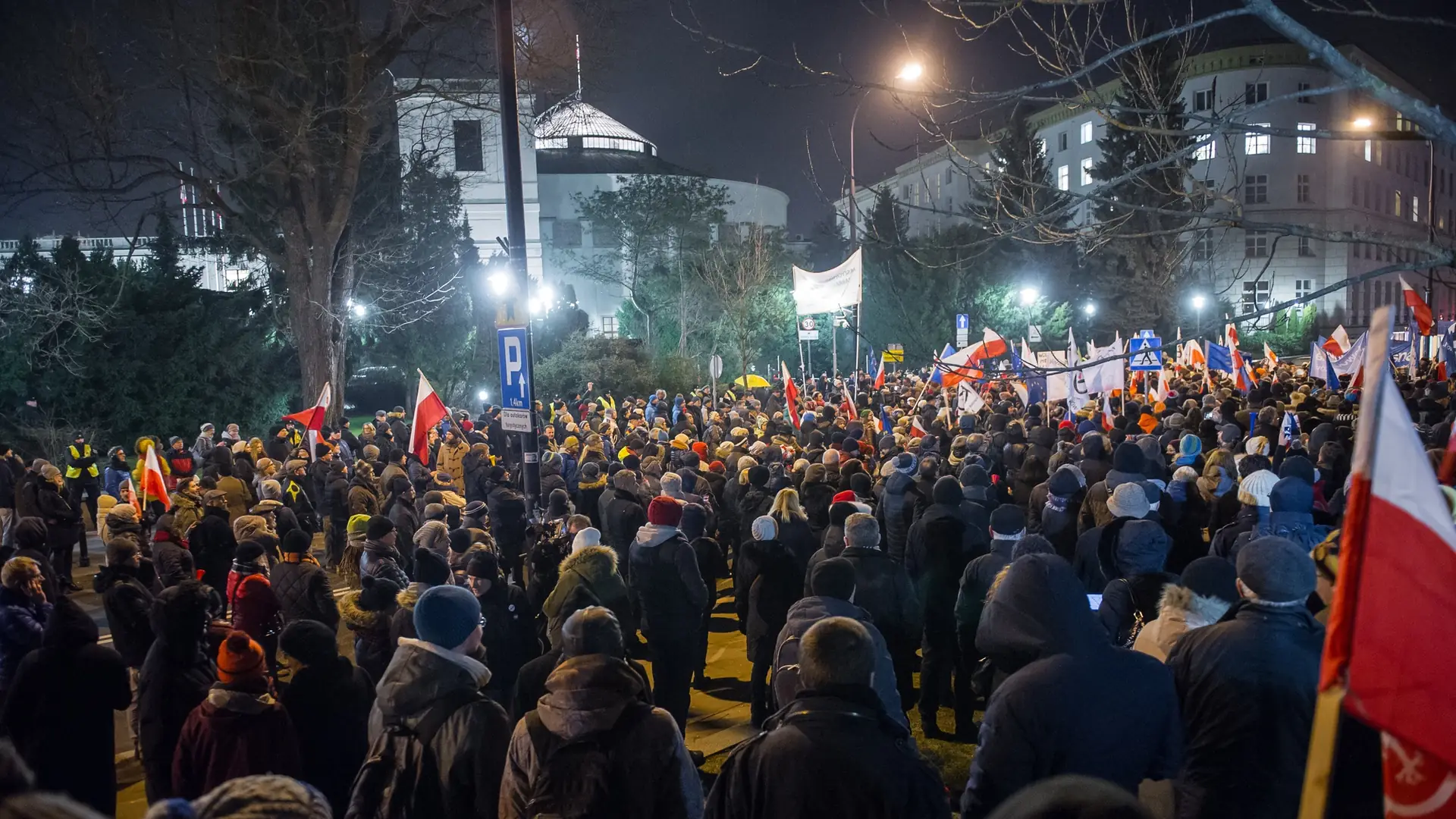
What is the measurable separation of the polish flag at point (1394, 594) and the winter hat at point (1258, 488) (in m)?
5.57

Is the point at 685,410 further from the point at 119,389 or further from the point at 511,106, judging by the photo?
the point at 511,106

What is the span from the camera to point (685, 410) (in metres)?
22.1

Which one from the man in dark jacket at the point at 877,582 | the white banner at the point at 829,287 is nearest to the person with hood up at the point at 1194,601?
the man in dark jacket at the point at 877,582

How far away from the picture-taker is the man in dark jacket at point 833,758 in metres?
2.78

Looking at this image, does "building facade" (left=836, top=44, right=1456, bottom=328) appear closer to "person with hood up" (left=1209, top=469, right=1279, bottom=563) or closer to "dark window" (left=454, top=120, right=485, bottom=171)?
"dark window" (left=454, top=120, right=485, bottom=171)

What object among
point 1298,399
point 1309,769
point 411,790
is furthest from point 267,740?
point 1298,399

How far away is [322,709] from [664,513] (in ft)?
9.35

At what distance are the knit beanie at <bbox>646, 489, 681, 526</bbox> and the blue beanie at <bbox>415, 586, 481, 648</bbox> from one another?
10.2 ft

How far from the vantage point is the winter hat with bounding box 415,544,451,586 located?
5.70 meters

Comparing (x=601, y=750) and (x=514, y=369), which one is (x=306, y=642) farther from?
(x=514, y=369)

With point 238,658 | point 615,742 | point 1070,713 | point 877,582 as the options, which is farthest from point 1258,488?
point 238,658

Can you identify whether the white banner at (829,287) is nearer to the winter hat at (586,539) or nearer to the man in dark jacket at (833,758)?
the winter hat at (586,539)

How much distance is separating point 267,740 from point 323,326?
1928 centimetres

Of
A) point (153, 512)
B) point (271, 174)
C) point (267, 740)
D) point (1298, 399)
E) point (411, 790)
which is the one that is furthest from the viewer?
point (271, 174)
